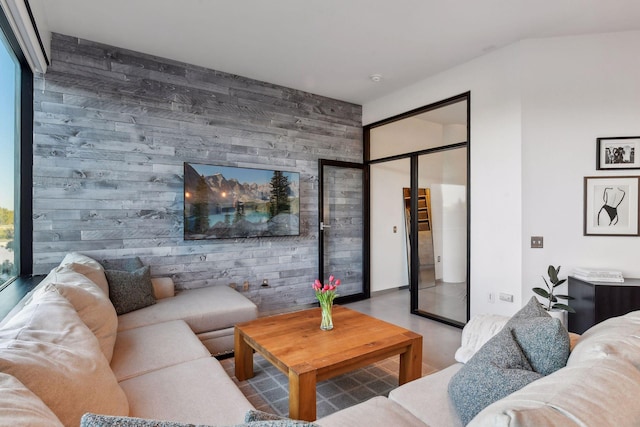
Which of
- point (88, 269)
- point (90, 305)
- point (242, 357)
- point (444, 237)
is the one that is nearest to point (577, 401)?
point (90, 305)

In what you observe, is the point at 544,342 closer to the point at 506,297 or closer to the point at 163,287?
the point at 506,297

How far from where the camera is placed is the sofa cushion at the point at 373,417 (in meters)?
1.30

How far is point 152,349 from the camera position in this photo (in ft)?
6.65

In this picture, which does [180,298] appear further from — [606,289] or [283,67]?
[606,289]

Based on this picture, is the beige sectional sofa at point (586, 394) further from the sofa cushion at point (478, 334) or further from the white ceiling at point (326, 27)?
the white ceiling at point (326, 27)

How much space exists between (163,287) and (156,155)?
1374mm

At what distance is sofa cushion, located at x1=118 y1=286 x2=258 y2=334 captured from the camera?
2601 millimetres

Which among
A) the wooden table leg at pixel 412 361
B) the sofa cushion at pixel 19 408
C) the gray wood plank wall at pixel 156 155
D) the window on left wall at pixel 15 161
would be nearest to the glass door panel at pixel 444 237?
the gray wood plank wall at pixel 156 155

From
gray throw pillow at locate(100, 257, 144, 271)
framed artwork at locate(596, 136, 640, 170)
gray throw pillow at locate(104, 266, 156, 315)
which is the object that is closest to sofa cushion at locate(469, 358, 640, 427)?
Answer: gray throw pillow at locate(104, 266, 156, 315)

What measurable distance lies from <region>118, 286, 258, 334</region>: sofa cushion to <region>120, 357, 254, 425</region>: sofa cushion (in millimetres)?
934

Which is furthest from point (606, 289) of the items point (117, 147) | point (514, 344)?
point (117, 147)

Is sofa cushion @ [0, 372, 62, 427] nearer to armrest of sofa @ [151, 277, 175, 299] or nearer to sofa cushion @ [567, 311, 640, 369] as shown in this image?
sofa cushion @ [567, 311, 640, 369]

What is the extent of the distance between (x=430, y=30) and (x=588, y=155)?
6.18 ft

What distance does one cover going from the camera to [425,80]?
3996 mm
